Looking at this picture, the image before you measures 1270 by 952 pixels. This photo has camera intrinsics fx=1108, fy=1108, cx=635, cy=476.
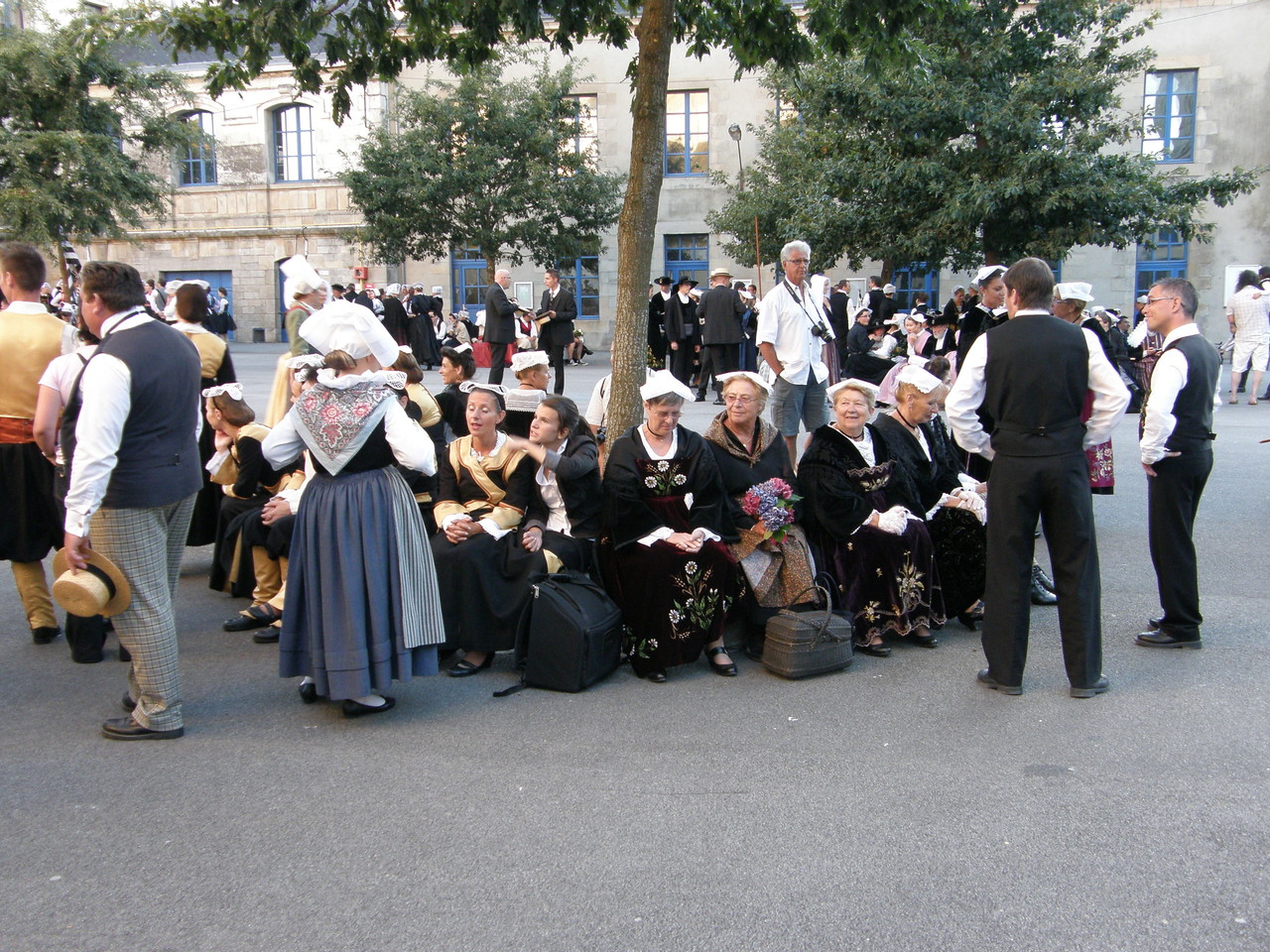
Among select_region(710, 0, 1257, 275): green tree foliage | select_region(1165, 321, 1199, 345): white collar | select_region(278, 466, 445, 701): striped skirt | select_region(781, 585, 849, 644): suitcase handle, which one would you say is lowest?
select_region(781, 585, 849, 644): suitcase handle

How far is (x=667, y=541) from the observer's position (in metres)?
5.55

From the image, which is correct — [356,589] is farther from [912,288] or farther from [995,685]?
[912,288]

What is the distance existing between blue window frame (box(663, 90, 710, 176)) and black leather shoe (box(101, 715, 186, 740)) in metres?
27.3

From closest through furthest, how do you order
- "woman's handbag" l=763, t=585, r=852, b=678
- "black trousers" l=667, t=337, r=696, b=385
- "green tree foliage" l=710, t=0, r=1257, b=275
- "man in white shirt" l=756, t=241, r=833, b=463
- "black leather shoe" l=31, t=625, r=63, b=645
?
"woman's handbag" l=763, t=585, r=852, b=678 < "black leather shoe" l=31, t=625, r=63, b=645 < "man in white shirt" l=756, t=241, r=833, b=463 < "black trousers" l=667, t=337, r=696, b=385 < "green tree foliage" l=710, t=0, r=1257, b=275

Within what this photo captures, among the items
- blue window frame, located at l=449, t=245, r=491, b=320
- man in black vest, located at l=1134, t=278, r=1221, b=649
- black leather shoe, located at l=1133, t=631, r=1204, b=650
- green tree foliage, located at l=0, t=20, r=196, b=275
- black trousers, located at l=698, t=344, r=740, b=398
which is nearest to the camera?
man in black vest, located at l=1134, t=278, r=1221, b=649

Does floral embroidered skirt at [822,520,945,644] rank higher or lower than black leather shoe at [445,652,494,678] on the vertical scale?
higher

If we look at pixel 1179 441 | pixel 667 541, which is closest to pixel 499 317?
pixel 667 541

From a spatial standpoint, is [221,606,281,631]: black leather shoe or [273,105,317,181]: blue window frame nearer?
[221,606,281,631]: black leather shoe

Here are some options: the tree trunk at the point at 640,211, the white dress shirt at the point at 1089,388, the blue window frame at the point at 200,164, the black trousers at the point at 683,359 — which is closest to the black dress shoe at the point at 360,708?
the white dress shirt at the point at 1089,388

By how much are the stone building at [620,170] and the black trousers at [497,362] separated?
11.8 metres

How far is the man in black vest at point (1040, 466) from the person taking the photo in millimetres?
4918

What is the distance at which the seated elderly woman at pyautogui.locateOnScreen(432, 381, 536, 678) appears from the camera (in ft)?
18.0

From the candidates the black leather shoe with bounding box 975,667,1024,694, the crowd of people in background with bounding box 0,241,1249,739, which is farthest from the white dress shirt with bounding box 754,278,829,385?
the black leather shoe with bounding box 975,667,1024,694

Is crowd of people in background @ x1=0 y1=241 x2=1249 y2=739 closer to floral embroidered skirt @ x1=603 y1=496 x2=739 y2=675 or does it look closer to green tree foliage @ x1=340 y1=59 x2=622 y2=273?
floral embroidered skirt @ x1=603 y1=496 x2=739 y2=675
